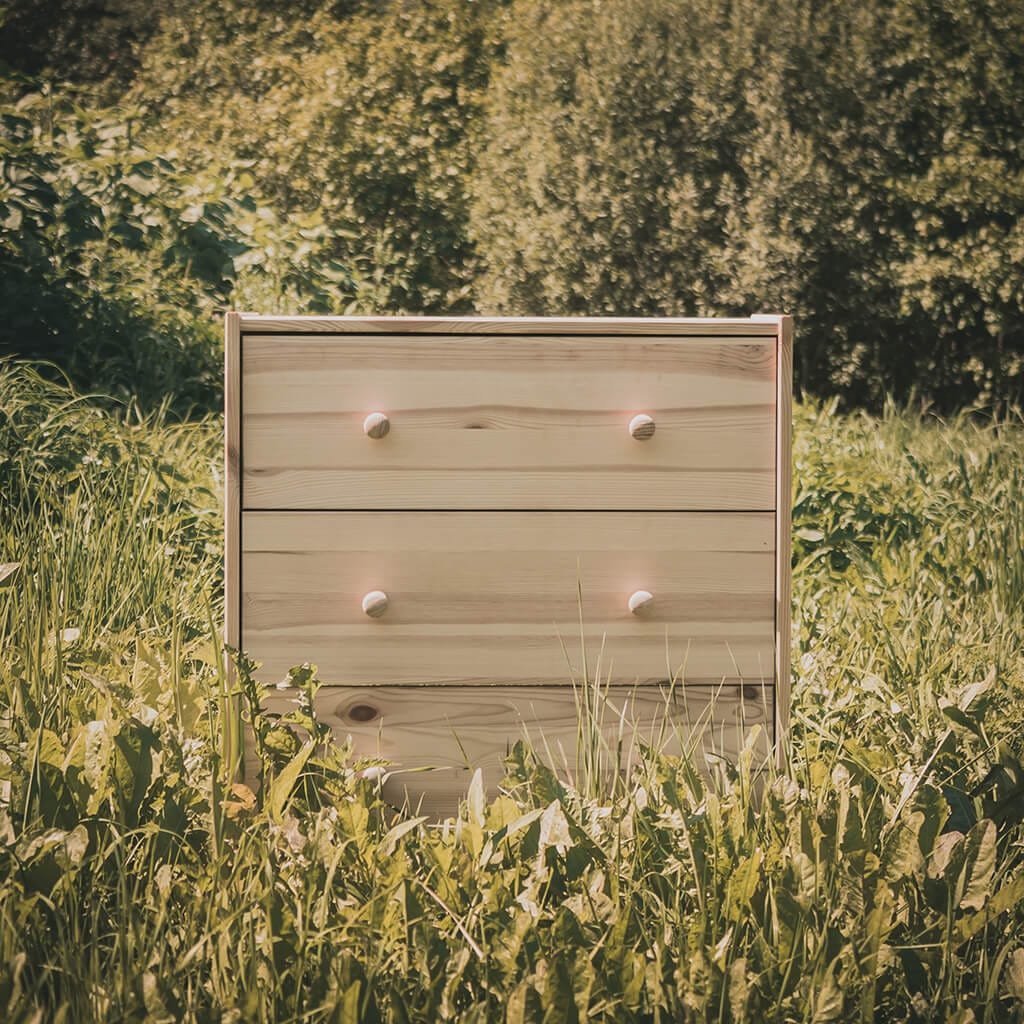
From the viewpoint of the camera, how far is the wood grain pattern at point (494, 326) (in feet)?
5.76

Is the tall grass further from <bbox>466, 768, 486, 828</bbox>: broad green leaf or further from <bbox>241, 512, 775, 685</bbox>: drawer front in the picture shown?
<bbox>241, 512, 775, 685</bbox>: drawer front

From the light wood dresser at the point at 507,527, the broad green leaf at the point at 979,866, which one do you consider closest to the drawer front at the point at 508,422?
the light wood dresser at the point at 507,527

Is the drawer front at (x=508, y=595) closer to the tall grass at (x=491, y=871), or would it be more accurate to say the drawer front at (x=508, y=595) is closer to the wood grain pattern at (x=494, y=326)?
the tall grass at (x=491, y=871)

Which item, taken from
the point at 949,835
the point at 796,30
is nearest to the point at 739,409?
the point at 949,835

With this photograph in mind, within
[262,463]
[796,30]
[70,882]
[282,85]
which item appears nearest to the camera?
[70,882]

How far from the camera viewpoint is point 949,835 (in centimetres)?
150

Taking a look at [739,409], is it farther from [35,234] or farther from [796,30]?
[796,30]

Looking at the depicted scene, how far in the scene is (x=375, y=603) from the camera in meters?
1.79

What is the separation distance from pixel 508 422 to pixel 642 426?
21 centimetres

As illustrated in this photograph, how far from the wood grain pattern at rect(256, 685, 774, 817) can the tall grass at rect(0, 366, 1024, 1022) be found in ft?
0.19

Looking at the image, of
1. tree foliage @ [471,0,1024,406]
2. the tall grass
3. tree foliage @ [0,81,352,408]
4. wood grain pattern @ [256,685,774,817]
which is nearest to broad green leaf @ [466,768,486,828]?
the tall grass

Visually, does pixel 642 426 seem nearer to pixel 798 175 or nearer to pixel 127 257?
pixel 127 257

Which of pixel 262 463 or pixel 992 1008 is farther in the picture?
pixel 262 463

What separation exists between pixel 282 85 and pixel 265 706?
10.1m
